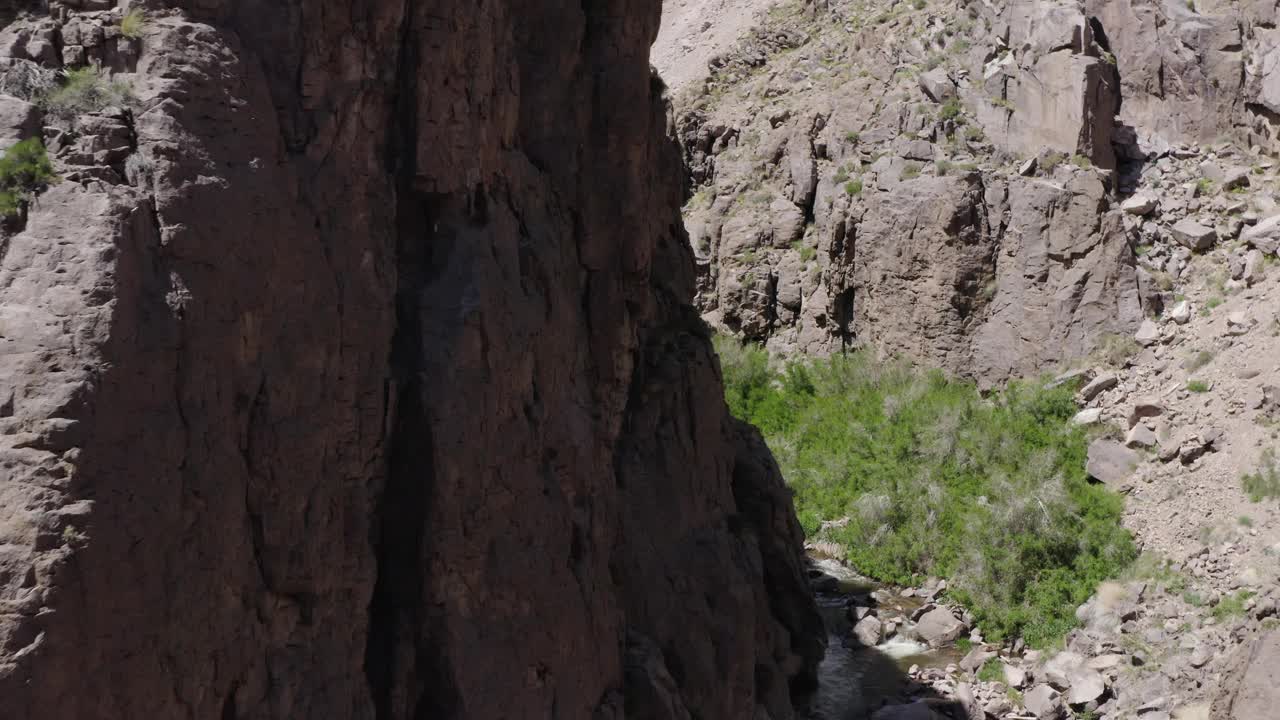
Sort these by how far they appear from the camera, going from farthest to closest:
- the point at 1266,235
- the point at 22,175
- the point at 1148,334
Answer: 1. the point at 1148,334
2. the point at 1266,235
3. the point at 22,175

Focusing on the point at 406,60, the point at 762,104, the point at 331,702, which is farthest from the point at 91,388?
the point at 762,104

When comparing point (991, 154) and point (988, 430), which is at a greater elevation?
point (991, 154)

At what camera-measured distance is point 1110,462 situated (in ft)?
86.9

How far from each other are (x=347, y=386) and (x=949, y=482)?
21.6m

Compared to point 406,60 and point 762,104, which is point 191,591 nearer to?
point 406,60

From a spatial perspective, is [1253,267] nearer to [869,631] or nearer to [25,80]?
[869,631]

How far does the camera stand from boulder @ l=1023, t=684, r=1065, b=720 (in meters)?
20.5

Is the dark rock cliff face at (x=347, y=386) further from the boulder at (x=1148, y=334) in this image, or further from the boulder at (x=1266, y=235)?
the boulder at (x=1266, y=235)

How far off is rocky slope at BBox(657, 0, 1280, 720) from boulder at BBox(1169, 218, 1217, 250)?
6 cm

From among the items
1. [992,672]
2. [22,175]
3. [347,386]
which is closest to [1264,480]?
[992,672]

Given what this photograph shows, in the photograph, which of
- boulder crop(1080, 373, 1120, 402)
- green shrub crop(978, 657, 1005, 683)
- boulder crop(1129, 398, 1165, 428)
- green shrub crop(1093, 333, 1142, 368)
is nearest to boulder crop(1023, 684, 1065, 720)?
green shrub crop(978, 657, 1005, 683)

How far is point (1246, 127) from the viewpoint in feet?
106

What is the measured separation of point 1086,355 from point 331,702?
84.9 ft

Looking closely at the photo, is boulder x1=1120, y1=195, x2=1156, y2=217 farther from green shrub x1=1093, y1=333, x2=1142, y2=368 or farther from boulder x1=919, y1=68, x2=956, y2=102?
boulder x1=919, y1=68, x2=956, y2=102
